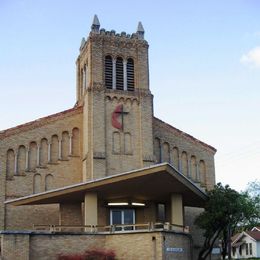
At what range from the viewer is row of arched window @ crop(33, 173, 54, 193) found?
140 feet

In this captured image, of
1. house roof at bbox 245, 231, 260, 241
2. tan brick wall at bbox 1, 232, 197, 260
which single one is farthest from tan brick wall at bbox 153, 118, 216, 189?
house roof at bbox 245, 231, 260, 241

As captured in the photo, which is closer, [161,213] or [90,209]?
[90,209]

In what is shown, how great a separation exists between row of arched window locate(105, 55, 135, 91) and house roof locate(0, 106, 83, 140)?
3.42 m

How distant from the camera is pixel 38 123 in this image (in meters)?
44.2

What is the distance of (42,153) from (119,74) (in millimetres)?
9307

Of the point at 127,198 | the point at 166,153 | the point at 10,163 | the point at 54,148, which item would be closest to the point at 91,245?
the point at 127,198

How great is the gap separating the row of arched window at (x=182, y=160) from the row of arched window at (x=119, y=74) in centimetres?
534

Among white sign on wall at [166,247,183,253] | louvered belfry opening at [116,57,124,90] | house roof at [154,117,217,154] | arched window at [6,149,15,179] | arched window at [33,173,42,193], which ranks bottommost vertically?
white sign on wall at [166,247,183,253]

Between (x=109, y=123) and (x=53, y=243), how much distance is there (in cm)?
1444

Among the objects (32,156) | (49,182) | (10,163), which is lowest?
(49,182)

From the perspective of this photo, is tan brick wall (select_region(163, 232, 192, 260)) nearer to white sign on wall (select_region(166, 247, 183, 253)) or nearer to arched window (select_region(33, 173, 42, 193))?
white sign on wall (select_region(166, 247, 183, 253))

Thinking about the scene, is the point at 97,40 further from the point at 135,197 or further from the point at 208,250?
the point at 208,250

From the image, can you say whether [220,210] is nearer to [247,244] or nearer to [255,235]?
[255,235]

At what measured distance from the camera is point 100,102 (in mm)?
44688
